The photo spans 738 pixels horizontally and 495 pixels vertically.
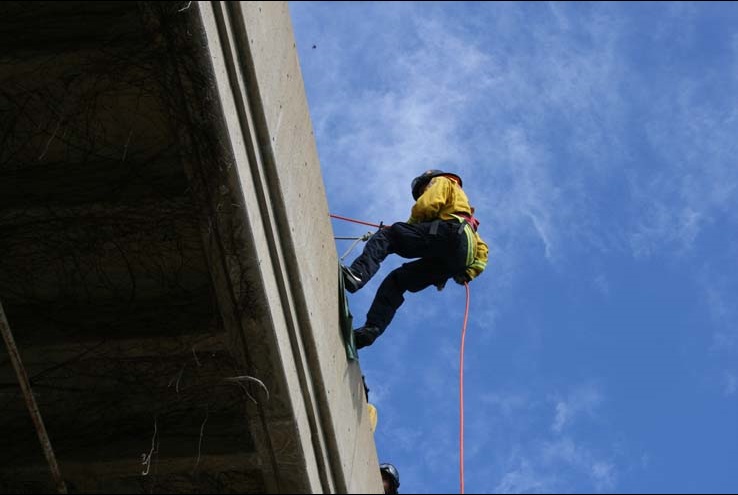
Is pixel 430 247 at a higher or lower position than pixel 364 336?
higher

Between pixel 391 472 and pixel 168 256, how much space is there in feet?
13.7

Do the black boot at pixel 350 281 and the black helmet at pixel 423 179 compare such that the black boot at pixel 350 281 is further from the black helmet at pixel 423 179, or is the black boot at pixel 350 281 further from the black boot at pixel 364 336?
the black helmet at pixel 423 179

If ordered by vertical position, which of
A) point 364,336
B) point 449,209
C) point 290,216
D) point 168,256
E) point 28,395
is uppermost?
point 449,209

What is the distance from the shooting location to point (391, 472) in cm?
925

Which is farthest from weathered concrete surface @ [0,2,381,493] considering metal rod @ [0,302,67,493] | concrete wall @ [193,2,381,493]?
metal rod @ [0,302,67,493]

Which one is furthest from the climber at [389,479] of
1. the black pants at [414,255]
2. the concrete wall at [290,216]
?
the concrete wall at [290,216]

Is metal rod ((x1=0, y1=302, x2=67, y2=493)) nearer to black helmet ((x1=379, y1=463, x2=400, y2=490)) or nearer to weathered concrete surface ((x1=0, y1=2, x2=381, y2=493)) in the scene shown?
weathered concrete surface ((x1=0, y1=2, x2=381, y2=493))

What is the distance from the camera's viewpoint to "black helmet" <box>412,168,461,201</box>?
31.2 ft

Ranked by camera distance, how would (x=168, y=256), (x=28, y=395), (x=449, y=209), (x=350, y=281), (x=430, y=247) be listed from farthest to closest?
(x=449, y=209) < (x=430, y=247) < (x=350, y=281) < (x=168, y=256) < (x=28, y=395)

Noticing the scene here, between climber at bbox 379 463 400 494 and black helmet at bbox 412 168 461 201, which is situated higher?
black helmet at bbox 412 168 461 201

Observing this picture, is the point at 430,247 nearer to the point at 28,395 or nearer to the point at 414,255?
the point at 414,255

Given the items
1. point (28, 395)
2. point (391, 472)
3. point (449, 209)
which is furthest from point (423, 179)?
point (28, 395)

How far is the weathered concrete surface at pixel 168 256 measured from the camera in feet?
17.2

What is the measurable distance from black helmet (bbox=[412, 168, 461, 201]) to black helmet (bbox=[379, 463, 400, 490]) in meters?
2.54
